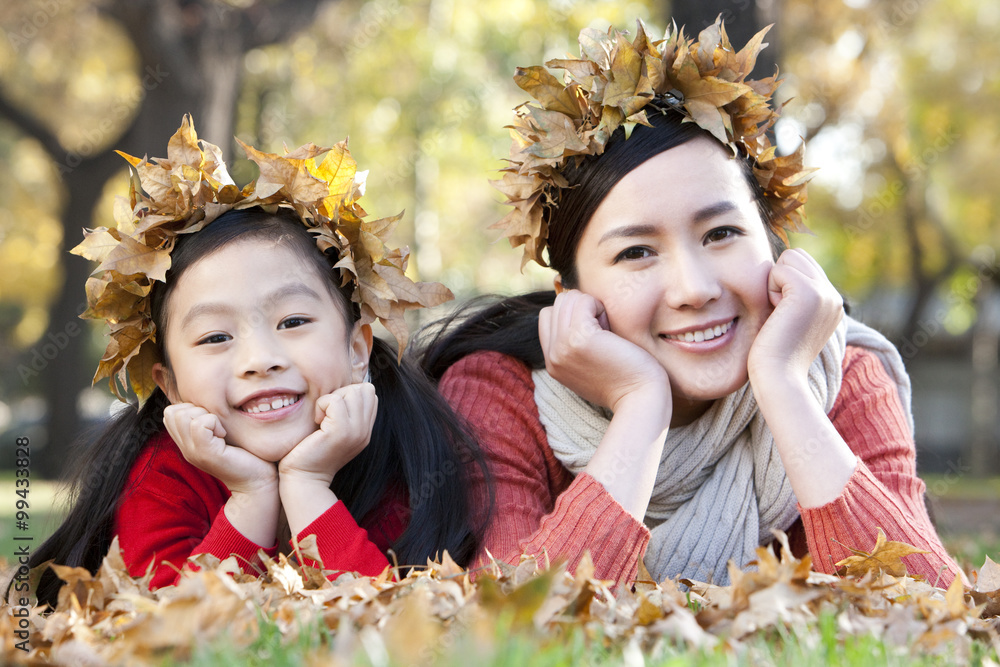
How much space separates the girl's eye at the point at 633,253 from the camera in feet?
10.6


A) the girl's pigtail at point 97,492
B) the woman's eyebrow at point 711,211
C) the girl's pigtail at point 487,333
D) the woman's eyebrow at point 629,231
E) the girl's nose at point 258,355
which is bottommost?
the girl's pigtail at point 97,492

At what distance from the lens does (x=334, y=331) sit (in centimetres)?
312

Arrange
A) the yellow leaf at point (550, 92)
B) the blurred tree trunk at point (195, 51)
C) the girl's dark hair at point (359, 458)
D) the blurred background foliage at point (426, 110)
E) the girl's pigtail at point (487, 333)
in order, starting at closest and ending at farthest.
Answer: the girl's dark hair at point (359, 458), the yellow leaf at point (550, 92), the girl's pigtail at point (487, 333), the blurred tree trunk at point (195, 51), the blurred background foliage at point (426, 110)

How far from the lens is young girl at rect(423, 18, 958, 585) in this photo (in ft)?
9.83

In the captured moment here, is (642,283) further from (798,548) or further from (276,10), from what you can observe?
(276,10)

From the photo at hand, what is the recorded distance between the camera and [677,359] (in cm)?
320

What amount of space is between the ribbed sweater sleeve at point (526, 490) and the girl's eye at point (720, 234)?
0.87 meters

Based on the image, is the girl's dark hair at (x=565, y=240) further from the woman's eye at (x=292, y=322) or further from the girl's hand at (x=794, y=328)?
the woman's eye at (x=292, y=322)

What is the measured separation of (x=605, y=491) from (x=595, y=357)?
1.51 ft

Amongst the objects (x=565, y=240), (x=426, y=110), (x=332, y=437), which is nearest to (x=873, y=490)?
(x=565, y=240)

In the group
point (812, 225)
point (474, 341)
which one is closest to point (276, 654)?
point (474, 341)

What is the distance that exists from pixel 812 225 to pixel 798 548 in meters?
16.0

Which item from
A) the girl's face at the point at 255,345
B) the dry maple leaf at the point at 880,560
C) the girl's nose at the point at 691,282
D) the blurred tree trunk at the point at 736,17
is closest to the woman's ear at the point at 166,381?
the girl's face at the point at 255,345

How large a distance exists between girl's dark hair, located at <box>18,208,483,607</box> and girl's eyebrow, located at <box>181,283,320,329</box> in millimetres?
171
